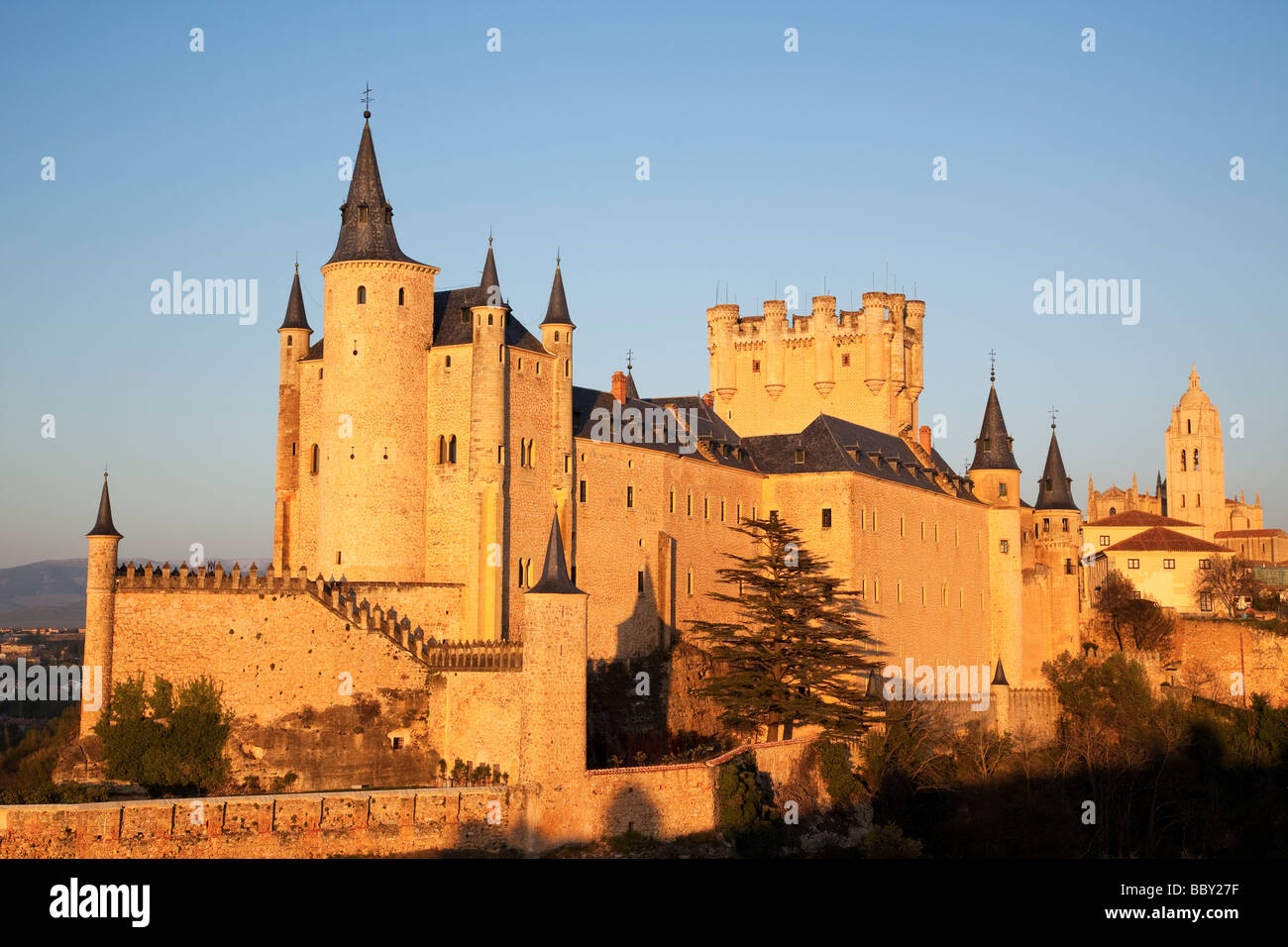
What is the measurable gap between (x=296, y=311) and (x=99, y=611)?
13.3m

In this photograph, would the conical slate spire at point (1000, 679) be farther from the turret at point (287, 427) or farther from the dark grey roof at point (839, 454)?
the turret at point (287, 427)

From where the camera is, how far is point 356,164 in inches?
1955

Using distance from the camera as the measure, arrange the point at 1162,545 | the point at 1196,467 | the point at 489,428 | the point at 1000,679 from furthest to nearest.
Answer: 1. the point at 1196,467
2. the point at 1162,545
3. the point at 1000,679
4. the point at 489,428

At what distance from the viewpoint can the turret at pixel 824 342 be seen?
75.6 m

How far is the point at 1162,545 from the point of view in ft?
302

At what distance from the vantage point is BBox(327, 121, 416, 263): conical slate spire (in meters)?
48.1

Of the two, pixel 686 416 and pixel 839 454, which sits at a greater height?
pixel 686 416

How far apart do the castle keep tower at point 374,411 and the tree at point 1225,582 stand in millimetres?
53930

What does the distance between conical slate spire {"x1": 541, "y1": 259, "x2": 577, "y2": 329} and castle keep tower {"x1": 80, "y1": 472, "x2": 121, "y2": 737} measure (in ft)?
49.0

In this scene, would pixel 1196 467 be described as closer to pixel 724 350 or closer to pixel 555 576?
pixel 724 350

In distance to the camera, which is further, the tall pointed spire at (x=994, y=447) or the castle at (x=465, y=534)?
the tall pointed spire at (x=994, y=447)

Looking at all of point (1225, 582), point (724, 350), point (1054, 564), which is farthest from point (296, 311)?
point (1225, 582)

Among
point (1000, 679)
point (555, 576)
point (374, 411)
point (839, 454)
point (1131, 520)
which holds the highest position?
point (1131, 520)

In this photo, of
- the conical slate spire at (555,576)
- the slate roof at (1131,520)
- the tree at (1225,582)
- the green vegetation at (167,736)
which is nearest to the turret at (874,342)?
the tree at (1225,582)
